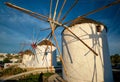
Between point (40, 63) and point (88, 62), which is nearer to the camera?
point (88, 62)

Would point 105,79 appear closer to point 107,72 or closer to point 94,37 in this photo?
point 107,72

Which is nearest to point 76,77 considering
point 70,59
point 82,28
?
point 70,59

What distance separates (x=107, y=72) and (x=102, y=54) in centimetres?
195

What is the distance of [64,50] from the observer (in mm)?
14023

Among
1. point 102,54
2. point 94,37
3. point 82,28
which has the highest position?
point 82,28

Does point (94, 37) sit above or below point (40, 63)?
above

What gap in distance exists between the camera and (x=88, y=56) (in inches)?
458

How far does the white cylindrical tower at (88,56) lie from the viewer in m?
11.4

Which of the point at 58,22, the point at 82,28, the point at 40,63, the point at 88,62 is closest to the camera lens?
the point at 58,22

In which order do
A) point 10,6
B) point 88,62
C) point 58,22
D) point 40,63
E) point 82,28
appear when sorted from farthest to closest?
point 40,63, point 82,28, point 88,62, point 58,22, point 10,6

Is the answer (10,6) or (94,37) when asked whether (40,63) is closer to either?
(94,37)

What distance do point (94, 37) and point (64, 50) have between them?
4.09 m

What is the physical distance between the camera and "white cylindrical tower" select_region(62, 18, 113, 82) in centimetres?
1135

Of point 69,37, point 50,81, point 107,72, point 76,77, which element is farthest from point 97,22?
point 50,81
